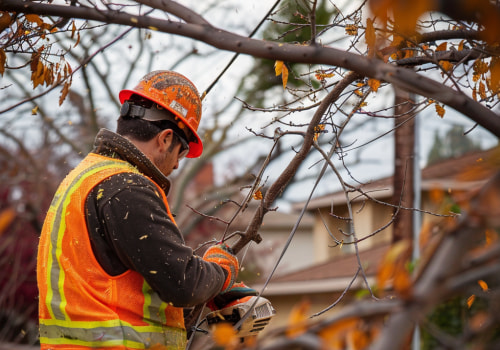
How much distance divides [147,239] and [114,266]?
0.20 metres

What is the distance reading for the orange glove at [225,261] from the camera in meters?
2.73

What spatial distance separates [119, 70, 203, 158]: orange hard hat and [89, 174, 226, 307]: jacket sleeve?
1.84 ft

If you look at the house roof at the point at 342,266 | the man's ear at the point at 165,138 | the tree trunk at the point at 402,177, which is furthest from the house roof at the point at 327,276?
the man's ear at the point at 165,138

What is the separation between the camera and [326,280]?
47.5 ft

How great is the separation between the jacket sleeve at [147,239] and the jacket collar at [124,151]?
6.4 inches

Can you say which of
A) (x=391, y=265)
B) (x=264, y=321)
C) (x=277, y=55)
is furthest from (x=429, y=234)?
(x=264, y=321)

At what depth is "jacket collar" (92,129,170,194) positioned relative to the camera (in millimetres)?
2574

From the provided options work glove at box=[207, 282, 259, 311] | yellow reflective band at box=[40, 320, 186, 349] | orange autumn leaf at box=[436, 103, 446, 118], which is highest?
orange autumn leaf at box=[436, 103, 446, 118]

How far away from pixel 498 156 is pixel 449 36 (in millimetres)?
1483

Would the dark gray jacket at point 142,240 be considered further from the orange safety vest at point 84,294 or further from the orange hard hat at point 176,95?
the orange hard hat at point 176,95

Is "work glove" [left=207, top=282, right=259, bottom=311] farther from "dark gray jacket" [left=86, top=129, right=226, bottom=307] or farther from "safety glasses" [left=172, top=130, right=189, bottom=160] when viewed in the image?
"safety glasses" [left=172, top=130, right=189, bottom=160]

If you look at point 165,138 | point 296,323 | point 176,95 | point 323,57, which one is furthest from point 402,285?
point 176,95

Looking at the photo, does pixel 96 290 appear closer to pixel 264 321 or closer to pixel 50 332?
pixel 50 332

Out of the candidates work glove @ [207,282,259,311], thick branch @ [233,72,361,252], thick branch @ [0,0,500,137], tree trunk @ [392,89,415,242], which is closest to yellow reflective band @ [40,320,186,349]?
work glove @ [207,282,259,311]
